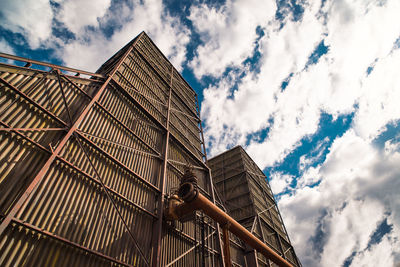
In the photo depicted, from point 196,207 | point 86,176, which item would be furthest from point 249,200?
point 86,176

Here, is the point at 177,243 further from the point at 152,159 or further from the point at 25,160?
the point at 25,160

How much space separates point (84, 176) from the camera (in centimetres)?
823

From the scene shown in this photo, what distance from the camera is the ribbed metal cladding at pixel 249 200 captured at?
2116 centimetres

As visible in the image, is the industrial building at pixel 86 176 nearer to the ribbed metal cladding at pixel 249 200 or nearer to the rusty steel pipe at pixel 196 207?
the rusty steel pipe at pixel 196 207

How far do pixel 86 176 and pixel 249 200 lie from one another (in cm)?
1817

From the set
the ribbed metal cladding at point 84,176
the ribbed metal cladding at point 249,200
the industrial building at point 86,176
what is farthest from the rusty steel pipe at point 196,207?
the ribbed metal cladding at point 249,200

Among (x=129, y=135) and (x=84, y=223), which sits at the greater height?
(x=129, y=135)

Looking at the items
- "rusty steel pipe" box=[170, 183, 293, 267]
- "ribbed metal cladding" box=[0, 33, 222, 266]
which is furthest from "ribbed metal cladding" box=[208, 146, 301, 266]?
"rusty steel pipe" box=[170, 183, 293, 267]

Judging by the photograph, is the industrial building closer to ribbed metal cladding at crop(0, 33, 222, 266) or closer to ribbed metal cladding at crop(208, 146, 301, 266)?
ribbed metal cladding at crop(0, 33, 222, 266)

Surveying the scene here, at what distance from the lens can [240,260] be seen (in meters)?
15.6

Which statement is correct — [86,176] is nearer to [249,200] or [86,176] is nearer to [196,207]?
[196,207]

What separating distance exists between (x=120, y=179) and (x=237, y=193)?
1707 centimetres

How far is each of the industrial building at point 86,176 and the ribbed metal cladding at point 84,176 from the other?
0.03 metres

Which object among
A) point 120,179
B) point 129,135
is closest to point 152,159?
point 129,135
